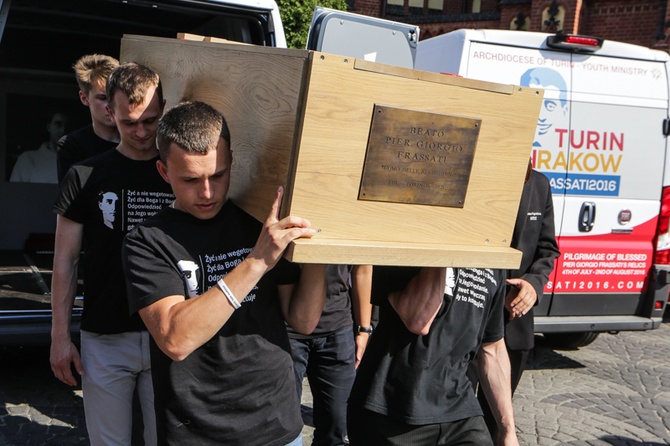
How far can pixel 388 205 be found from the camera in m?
1.94

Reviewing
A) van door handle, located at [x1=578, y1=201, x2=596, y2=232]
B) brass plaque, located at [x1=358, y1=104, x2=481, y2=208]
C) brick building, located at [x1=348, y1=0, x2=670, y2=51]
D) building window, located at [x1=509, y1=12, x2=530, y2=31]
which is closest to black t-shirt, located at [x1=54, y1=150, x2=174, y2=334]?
brass plaque, located at [x1=358, y1=104, x2=481, y2=208]

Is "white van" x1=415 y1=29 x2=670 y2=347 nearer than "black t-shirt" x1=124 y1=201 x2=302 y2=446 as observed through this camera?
No

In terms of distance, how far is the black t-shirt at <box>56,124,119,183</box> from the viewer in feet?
10.9

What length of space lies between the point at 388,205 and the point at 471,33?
364 centimetres

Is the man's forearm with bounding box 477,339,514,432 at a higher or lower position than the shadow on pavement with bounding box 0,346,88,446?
higher

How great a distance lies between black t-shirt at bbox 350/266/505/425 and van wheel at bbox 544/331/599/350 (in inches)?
167

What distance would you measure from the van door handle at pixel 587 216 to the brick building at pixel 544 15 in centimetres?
1039

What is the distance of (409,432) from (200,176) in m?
1.04

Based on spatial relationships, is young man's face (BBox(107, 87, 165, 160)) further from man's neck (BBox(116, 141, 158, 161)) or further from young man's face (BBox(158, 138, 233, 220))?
young man's face (BBox(158, 138, 233, 220))

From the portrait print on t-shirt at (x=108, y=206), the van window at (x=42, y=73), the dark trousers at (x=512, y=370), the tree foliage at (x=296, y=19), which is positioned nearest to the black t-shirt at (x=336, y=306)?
the dark trousers at (x=512, y=370)

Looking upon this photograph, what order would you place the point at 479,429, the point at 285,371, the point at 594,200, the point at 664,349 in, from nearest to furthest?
the point at 285,371 < the point at 479,429 < the point at 594,200 < the point at 664,349

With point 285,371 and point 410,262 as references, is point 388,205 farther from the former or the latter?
point 285,371

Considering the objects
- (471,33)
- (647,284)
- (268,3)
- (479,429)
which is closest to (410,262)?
(479,429)

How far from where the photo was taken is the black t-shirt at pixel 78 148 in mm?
3320
